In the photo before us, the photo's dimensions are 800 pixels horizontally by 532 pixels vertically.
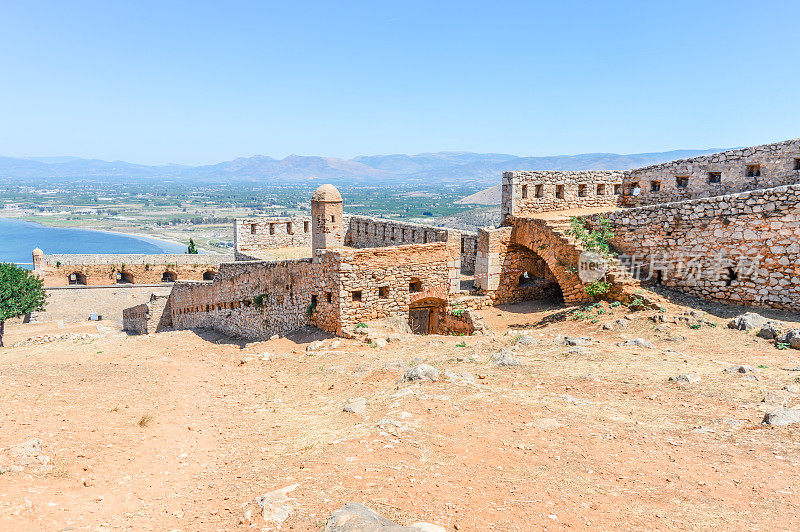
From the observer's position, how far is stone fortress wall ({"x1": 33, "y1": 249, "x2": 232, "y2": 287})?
42500mm

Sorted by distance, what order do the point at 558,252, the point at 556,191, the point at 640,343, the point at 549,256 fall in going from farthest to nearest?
the point at 556,191 < the point at 549,256 < the point at 558,252 < the point at 640,343

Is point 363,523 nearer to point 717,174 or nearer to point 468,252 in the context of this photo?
point 468,252

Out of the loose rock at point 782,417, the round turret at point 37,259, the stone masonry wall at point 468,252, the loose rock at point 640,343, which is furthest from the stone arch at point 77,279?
the loose rock at point 782,417

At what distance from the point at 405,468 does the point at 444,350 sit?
5.94m

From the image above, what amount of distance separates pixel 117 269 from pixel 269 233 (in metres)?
26.1

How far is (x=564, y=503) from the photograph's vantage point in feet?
17.6

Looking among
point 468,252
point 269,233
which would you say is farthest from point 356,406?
point 269,233

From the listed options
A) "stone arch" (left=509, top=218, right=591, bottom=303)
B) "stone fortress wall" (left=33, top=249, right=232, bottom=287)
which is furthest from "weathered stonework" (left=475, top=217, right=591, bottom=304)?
"stone fortress wall" (left=33, top=249, right=232, bottom=287)

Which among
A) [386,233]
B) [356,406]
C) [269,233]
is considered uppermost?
[386,233]

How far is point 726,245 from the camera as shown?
1331 cm

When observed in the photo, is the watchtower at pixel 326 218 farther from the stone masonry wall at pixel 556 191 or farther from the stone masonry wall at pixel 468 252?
the stone masonry wall at pixel 556 191

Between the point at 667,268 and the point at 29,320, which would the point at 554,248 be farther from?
the point at 29,320

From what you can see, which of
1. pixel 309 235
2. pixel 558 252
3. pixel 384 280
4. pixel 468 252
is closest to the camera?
pixel 384 280

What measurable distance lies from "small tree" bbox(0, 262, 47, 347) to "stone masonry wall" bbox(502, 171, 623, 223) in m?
30.3
